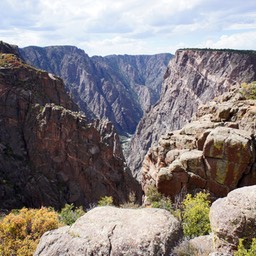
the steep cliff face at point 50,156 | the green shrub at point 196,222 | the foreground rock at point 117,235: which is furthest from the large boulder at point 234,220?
the steep cliff face at point 50,156

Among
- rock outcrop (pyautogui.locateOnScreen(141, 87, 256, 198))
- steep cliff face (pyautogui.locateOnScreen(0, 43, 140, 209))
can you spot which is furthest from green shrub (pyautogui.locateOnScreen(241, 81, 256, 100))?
steep cliff face (pyautogui.locateOnScreen(0, 43, 140, 209))

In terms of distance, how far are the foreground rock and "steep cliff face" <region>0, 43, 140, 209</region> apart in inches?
2625

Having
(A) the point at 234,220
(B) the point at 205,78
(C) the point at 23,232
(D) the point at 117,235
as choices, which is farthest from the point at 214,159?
(B) the point at 205,78

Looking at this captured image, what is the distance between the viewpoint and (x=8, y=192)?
77.8 metres

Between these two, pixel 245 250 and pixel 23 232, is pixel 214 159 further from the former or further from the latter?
pixel 23 232

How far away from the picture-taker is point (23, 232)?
25.1 m

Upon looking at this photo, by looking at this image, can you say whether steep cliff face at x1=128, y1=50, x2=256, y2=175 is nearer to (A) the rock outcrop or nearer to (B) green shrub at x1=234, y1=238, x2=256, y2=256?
(A) the rock outcrop

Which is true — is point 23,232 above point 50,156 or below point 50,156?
above

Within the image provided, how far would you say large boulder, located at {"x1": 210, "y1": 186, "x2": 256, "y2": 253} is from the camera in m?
14.5

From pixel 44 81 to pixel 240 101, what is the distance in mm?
78862

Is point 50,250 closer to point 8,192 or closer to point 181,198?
point 181,198

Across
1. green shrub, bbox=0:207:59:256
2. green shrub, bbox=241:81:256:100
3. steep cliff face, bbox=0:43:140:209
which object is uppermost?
green shrub, bbox=241:81:256:100

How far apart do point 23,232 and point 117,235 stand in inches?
467

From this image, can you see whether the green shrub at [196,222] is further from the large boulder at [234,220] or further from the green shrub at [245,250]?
the green shrub at [245,250]
